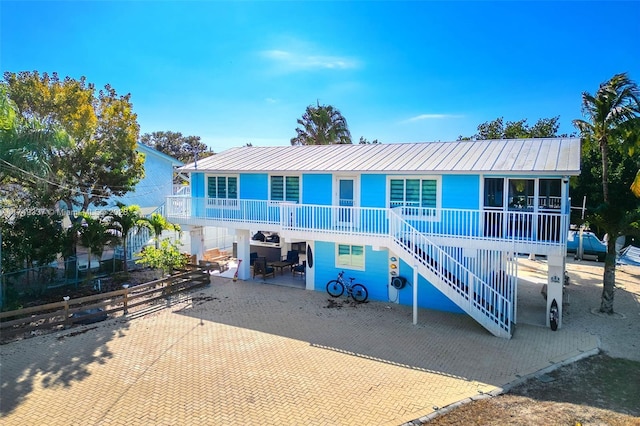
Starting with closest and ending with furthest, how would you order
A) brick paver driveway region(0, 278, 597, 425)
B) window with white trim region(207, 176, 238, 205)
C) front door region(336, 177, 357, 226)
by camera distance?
brick paver driveway region(0, 278, 597, 425), front door region(336, 177, 357, 226), window with white trim region(207, 176, 238, 205)

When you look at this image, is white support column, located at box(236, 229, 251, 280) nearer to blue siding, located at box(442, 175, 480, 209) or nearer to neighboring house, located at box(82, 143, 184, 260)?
blue siding, located at box(442, 175, 480, 209)

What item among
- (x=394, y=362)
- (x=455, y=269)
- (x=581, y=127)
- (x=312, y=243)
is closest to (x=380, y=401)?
(x=394, y=362)

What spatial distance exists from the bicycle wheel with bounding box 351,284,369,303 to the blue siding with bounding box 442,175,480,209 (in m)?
4.78

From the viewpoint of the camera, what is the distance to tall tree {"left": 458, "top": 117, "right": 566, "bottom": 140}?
129 ft

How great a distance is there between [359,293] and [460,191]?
229 inches

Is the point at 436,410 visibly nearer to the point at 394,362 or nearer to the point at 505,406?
the point at 505,406

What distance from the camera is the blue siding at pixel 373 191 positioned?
17.0 m

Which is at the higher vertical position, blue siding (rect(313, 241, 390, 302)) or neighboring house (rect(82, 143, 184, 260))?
neighboring house (rect(82, 143, 184, 260))

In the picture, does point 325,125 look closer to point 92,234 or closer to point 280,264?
point 280,264

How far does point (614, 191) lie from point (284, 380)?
24.1 m

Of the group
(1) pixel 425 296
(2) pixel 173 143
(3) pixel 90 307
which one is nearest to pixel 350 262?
(1) pixel 425 296

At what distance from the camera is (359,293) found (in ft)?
56.4

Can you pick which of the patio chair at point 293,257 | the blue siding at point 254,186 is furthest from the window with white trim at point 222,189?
the patio chair at point 293,257

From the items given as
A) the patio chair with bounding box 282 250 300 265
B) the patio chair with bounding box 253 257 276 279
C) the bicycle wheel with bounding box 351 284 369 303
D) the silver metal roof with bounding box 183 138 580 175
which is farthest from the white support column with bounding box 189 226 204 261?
the bicycle wheel with bounding box 351 284 369 303
